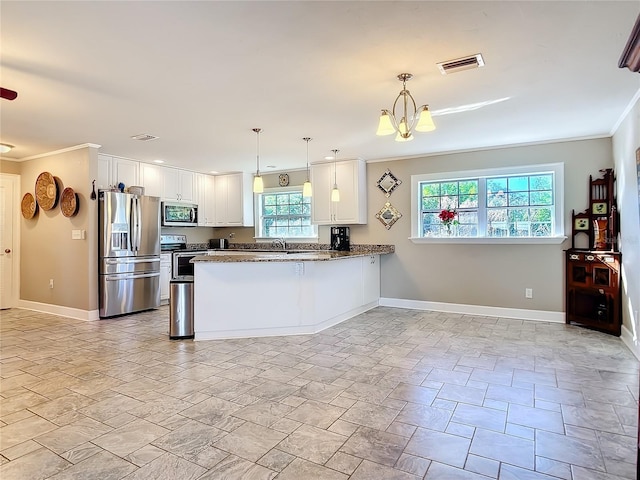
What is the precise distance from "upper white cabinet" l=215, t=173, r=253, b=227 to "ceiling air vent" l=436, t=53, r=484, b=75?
16.7ft

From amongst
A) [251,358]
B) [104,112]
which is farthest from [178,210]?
[251,358]

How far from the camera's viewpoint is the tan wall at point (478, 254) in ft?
16.0

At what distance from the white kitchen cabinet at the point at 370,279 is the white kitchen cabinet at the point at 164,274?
3.23 metres

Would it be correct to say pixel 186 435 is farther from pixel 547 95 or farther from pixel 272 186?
pixel 272 186

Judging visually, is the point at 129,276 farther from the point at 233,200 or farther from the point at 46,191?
the point at 233,200

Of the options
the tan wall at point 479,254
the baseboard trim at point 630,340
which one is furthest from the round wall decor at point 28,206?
the baseboard trim at point 630,340

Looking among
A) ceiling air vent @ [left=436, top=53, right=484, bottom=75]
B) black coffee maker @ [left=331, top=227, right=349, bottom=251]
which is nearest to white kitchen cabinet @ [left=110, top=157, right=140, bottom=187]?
black coffee maker @ [left=331, top=227, right=349, bottom=251]

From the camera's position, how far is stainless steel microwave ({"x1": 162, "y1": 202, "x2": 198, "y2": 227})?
6.57 metres

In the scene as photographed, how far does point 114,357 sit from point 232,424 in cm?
191

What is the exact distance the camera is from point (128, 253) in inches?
216

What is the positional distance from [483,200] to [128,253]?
5.09m

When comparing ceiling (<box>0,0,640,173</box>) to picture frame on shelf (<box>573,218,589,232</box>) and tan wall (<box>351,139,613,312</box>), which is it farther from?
picture frame on shelf (<box>573,218,589,232</box>)

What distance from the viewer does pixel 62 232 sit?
547 centimetres

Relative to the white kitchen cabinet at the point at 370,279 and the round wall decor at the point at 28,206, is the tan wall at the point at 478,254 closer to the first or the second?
the white kitchen cabinet at the point at 370,279
